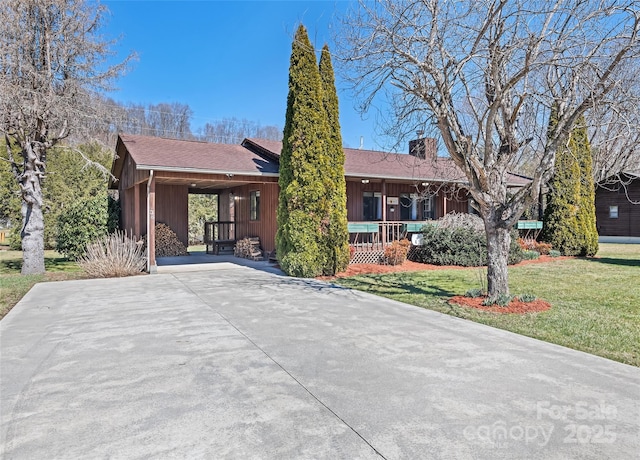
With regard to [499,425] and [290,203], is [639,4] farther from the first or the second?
[290,203]

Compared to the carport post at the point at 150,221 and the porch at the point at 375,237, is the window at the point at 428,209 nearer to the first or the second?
the porch at the point at 375,237

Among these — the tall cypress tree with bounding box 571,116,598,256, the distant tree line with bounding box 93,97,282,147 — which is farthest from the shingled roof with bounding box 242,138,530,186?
the distant tree line with bounding box 93,97,282,147

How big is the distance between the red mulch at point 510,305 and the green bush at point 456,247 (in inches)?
228

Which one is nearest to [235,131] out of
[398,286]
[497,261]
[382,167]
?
[382,167]

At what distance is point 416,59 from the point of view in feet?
20.9

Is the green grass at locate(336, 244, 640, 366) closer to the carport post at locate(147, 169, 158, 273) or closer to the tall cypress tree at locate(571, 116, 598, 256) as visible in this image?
the tall cypress tree at locate(571, 116, 598, 256)

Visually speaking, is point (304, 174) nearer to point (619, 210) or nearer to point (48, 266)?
point (48, 266)

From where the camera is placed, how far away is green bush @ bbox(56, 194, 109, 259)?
13039mm

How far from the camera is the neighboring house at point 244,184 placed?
11.3 meters

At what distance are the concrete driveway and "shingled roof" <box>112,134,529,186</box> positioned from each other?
558 cm

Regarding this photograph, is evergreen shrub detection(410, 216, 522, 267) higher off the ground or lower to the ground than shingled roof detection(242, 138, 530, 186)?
lower

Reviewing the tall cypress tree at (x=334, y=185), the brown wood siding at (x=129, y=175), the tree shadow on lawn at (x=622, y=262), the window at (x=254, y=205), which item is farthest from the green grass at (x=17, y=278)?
the tree shadow on lawn at (x=622, y=262)

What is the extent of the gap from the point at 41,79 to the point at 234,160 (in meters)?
5.26

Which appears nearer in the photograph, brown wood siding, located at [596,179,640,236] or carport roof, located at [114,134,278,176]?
carport roof, located at [114,134,278,176]
